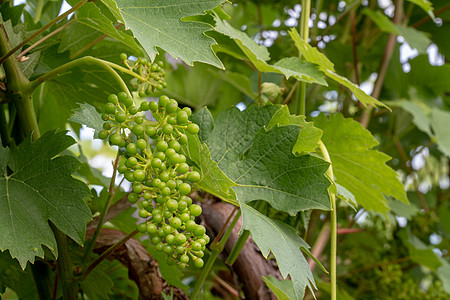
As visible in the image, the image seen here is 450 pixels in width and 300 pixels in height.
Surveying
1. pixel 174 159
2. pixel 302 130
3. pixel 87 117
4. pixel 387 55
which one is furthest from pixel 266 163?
pixel 387 55

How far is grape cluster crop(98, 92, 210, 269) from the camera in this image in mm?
617

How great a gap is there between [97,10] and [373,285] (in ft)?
4.49

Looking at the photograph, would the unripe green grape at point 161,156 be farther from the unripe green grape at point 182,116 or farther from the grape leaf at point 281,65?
the grape leaf at point 281,65

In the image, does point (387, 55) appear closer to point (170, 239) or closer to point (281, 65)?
point (281, 65)

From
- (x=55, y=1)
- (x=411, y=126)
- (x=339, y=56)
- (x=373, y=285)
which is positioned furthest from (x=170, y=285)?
(x=411, y=126)

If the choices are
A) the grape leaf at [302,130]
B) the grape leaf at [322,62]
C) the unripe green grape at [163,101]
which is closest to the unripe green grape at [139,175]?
the unripe green grape at [163,101]

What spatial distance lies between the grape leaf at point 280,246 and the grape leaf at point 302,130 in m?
0.15

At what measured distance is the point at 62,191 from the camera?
27.0 inches

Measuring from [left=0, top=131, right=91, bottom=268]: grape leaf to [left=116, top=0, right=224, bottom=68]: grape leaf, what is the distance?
0.21m

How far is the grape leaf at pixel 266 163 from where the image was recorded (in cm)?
71

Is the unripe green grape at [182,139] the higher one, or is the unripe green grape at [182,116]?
the unripe green grape at [182,116]

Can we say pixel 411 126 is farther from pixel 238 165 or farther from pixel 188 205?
pixel 188 205

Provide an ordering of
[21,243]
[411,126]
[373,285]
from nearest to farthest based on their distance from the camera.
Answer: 1. [21,243]
2. [373,285]
3. [411,126]

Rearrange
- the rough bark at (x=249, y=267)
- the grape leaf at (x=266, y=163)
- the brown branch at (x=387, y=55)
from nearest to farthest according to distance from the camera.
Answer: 1. the grape leaf at (x=266, y=163)
2. the rough bark at (x=249, y=267)
3. the brown branch at (x=387, y=55)
